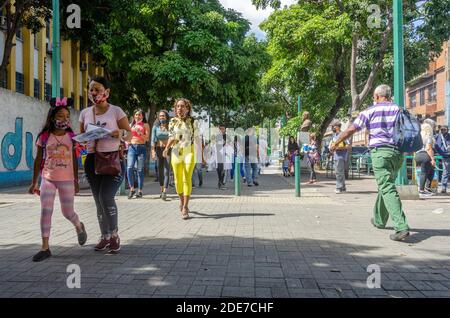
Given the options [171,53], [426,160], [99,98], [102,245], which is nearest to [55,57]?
[171,53]

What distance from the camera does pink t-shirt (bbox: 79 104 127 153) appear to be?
4.89 meters

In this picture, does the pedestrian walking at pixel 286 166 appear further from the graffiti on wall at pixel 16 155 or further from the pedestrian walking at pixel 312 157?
the graffiti on wall at pixel 16 155

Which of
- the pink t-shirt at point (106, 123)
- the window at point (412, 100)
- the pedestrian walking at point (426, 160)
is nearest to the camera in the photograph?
the pink t-shirt at point (106, 123)

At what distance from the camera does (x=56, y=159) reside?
477cm

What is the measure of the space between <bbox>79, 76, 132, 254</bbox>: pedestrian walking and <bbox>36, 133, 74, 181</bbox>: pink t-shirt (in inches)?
9.1

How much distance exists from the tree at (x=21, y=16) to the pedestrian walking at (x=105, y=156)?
445 inches

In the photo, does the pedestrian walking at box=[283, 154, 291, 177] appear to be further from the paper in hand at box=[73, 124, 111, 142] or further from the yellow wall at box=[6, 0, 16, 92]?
the paper in hand at box=[73, 124, 111, 142]

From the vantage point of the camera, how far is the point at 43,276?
4.02 metres

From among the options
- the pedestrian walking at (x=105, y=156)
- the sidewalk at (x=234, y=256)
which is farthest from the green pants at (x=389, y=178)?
the pedestrian walking at (x=105, y=156)

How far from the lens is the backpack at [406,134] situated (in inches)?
226

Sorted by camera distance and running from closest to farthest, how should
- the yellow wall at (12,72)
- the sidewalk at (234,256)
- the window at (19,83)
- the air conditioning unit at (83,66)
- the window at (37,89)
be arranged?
the sidewalk at (234,256)
the yellow wall at (12,72)
the window at (19,83)
the window at (37,89)
the air conditioning unit at (83,66)

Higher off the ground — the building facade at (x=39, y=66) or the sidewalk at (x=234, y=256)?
the building facade at (x=39, y=66)
